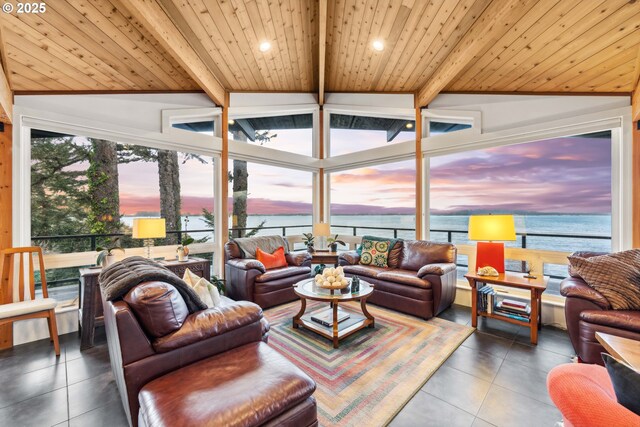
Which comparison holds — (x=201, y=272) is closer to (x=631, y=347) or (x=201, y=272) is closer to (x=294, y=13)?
(x=294, y=13)

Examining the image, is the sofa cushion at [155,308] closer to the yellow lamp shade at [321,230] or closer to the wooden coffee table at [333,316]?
the wooden coffee table at [333,316]

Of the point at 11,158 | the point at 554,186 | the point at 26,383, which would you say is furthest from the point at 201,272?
the point at 554,186

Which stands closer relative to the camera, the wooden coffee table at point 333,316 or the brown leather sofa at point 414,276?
the wooden coffee table at point 333,316

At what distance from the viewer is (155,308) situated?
1.45 metres

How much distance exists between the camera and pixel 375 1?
2660 mm

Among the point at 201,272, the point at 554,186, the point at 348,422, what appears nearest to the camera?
the point at 348,422

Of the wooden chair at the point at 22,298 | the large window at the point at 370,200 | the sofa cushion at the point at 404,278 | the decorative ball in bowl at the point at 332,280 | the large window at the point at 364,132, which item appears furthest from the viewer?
the large window at the point at 370,200

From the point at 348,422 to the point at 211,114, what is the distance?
4.39 metres

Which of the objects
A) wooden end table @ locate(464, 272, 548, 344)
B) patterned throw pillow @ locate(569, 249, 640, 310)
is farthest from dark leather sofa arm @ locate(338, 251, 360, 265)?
patterned throw pillow @ locate(569, 249, 640, 310)

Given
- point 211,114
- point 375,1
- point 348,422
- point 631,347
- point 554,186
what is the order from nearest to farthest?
point 631,347 → point 348,422 → point 375,1 → point 211,114 → point 554,186

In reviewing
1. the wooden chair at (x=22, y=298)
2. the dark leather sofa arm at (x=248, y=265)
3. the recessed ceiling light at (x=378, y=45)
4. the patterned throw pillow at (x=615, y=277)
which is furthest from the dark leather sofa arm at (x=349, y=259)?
the wooden chair at (x=22, y=298)

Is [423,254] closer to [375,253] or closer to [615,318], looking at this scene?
[375,253]

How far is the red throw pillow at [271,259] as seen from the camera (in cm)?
401

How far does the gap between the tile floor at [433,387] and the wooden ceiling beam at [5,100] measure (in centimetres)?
229
